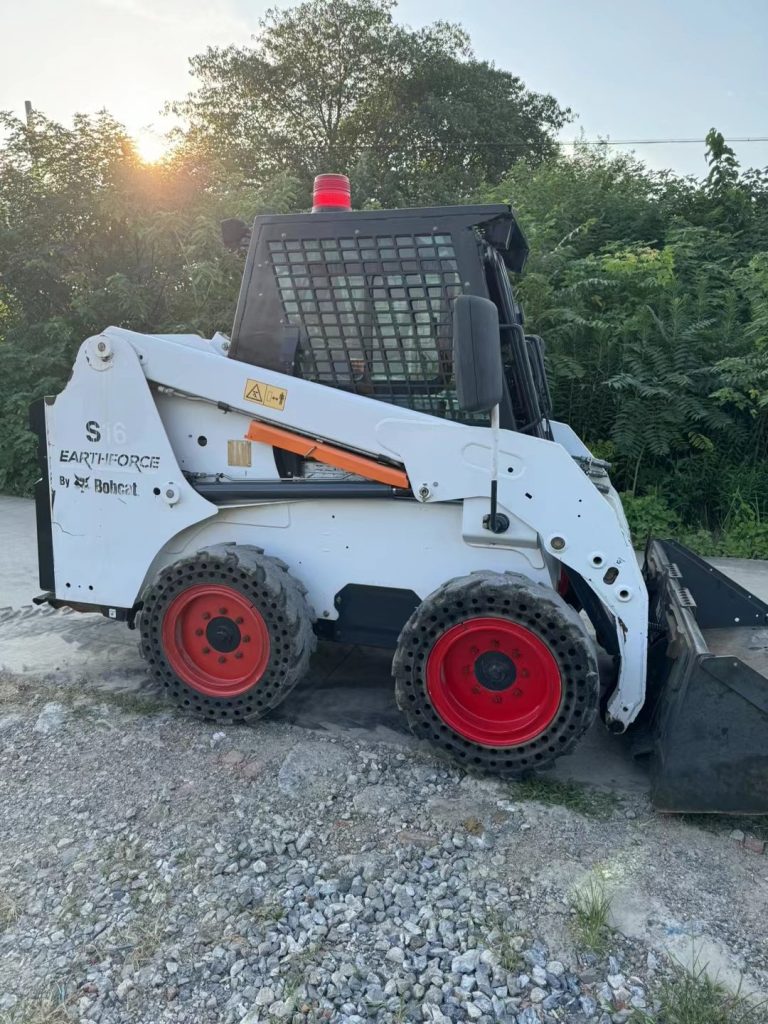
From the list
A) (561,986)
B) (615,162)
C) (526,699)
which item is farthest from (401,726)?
(615,162)

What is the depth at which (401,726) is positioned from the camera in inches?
137

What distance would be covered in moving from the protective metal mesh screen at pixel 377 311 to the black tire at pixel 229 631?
3.00 feet

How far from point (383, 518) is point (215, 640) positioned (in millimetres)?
946

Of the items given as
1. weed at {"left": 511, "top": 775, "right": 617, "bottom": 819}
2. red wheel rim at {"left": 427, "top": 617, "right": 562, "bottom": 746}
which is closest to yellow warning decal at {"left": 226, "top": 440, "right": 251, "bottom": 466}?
red wheel rim at {"left": 427, "top": 617, "right": 562, "bottom": 746}

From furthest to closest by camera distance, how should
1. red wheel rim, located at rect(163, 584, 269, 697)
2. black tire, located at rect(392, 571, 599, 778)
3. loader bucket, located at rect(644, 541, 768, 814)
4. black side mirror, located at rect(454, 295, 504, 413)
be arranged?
red wheel rim, located at rect(163, 584, 269, 697), black tire, located at rect(392, 571, 599, 778), black side mirror, located at rect(454, 295, 504, 413), loader bucket, located at rect(644, 541, 768, 814)

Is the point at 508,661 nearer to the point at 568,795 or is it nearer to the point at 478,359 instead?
the point at 568,795

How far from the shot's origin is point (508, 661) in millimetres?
3002

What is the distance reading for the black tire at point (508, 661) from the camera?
2.88 meters

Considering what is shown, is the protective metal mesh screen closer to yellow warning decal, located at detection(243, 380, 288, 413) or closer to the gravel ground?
yellow warning decal, located at detection(243, 380, 288, 413)

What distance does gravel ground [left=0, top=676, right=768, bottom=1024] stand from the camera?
2.00 metres

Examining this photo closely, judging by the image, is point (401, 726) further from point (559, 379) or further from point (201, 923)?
point (559, 379)

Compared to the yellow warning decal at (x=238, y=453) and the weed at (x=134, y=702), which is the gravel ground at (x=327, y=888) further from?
the yellow warning decal at (x=238, y=453)

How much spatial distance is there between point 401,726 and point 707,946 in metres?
1.59

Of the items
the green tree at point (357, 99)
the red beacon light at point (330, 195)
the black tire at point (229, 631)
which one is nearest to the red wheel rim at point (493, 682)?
the black tire at point (229, 631)
